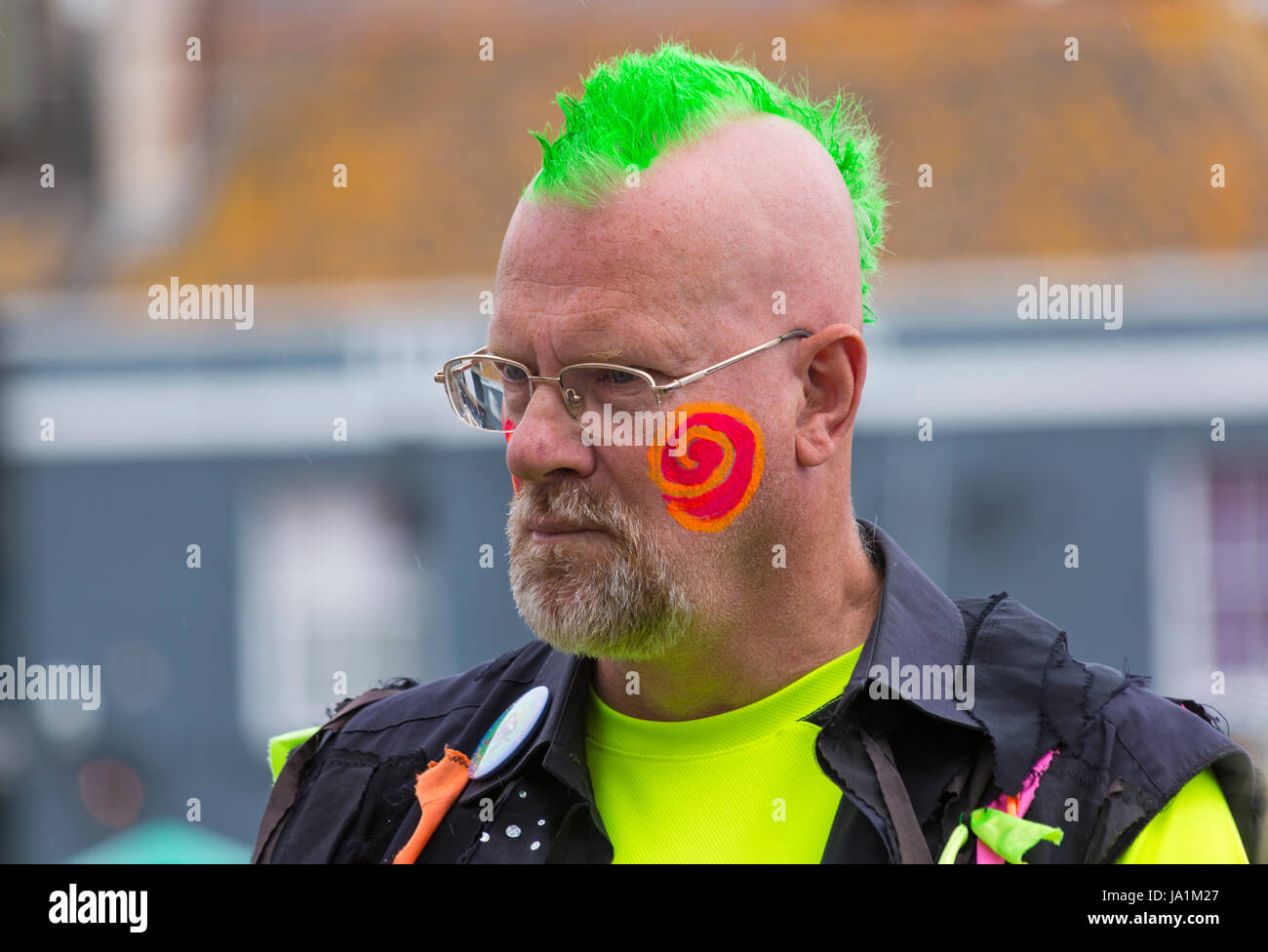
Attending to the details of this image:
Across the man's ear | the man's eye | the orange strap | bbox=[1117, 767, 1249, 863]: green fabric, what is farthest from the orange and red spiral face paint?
bbox=[1117, 767, 1249, 863]: green fabric

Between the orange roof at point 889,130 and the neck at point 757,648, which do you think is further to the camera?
the orange roof at point 889,130

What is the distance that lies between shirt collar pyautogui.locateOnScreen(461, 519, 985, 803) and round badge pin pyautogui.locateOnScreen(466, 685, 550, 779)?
0.06 feet

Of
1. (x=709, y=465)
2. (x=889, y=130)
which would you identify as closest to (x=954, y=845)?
(x=709, y=465)

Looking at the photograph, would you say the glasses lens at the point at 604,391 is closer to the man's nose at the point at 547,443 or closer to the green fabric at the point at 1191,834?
the man's nose at the point at 547,443

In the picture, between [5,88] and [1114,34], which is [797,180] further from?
[5,88]

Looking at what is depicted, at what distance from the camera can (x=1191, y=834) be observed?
6.86 ft

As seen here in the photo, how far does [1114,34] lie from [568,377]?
38.7 feet

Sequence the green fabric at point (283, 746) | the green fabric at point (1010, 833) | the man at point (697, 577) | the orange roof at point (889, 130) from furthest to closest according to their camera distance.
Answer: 1. the orange roof at point (889, 130)
2. the green fabric at point (283, 746)
3. the man at point (697, 577)
4. the green fabric at point (1010, 833)

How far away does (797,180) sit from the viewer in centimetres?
253

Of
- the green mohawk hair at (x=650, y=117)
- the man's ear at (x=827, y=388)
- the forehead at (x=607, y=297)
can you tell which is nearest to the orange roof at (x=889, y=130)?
the green mohawk hair at (x=650, y=117)

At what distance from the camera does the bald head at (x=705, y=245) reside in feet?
7.82

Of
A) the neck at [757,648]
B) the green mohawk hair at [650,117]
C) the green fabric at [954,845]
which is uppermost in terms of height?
the green mohawk hair at [650,117]

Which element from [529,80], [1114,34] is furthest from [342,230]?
[1114,34]

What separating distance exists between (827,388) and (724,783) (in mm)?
693
